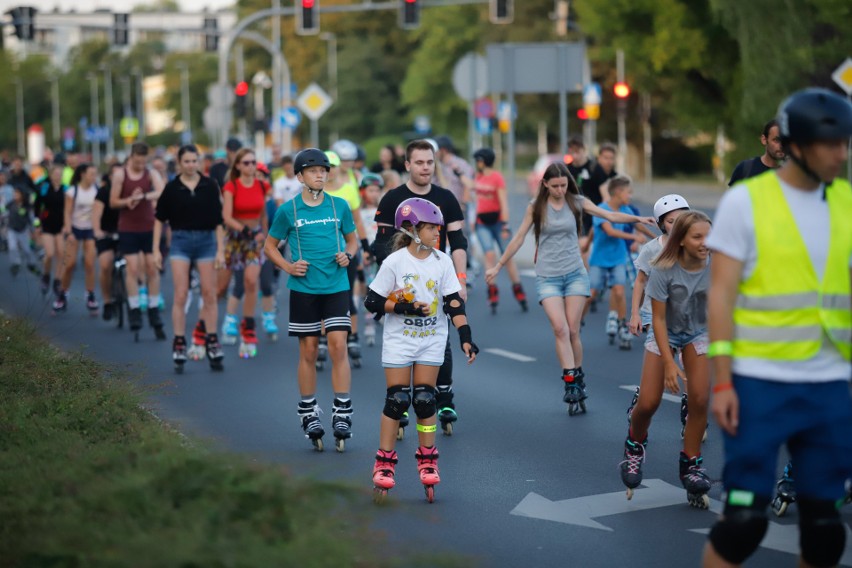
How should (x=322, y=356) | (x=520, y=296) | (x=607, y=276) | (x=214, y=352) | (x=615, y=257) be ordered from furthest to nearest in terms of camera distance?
(x=520, y=296) < (x=607, y=276) < (x=615, y=257) < (x=322, y=356) < (x=214, y=352)

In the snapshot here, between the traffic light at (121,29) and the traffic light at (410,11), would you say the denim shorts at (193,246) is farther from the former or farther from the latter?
the traffic light at (121,29)

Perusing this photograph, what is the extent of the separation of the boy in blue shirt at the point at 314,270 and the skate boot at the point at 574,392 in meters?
1.74

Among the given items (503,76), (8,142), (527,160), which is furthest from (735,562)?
(8,142)

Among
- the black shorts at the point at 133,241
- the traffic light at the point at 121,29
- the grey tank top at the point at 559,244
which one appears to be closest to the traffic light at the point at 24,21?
the traffic light at the point at 121,29

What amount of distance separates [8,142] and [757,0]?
131093 mm

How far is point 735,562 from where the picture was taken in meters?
4.95

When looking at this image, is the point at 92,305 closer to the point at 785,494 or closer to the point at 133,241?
the point at 133,241

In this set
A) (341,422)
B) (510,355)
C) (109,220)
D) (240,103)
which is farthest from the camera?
(240,103)

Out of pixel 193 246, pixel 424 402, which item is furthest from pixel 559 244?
pixel 424 402

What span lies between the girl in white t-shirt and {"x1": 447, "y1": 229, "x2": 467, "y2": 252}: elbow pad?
210 cm

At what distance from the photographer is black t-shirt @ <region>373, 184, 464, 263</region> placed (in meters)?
10.1

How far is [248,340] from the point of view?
14.4 m

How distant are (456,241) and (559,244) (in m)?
1.19

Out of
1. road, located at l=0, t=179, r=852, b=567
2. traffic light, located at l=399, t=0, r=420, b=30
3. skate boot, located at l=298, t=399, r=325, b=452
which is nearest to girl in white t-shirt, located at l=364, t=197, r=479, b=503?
road, located at l=0, t=179, r=852, b=567
